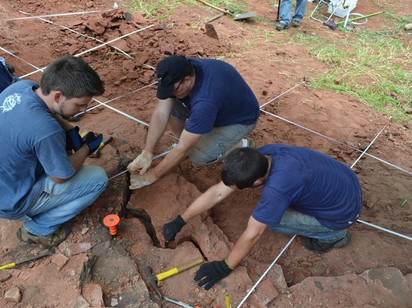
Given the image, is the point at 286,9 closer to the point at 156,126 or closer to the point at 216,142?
the point at 216,142

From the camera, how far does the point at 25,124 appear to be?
6.61 feet

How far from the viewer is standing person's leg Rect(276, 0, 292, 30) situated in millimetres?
6598

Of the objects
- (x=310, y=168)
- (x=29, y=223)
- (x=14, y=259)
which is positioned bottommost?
(x=14, y=259)

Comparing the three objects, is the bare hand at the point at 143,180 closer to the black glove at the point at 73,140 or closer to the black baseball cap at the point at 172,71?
the black glove at the point at 73,140

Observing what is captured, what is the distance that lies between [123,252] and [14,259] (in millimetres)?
776

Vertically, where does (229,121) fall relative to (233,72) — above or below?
below

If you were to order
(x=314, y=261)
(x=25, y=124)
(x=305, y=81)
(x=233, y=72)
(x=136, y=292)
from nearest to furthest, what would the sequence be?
(x=25, y=124) → (x=136, y=292) → (x=314, y=261) → (x=233, y=72) → (x=305, y=81)

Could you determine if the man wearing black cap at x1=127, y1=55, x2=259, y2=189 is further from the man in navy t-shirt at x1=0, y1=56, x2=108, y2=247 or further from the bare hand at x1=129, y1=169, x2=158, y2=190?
the man in navy t-shirt at x1=0, y1=56, x2=108, y2=247

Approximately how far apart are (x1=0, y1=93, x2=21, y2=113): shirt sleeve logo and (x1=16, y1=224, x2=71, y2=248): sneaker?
97 cm

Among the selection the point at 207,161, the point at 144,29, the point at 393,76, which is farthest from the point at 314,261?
the point at 144,29

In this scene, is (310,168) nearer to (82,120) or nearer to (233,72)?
(233,72)

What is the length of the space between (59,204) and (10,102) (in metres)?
0.81

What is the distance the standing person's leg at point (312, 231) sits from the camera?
2650mm

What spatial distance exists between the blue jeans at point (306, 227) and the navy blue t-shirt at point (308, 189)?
0.07 meters
